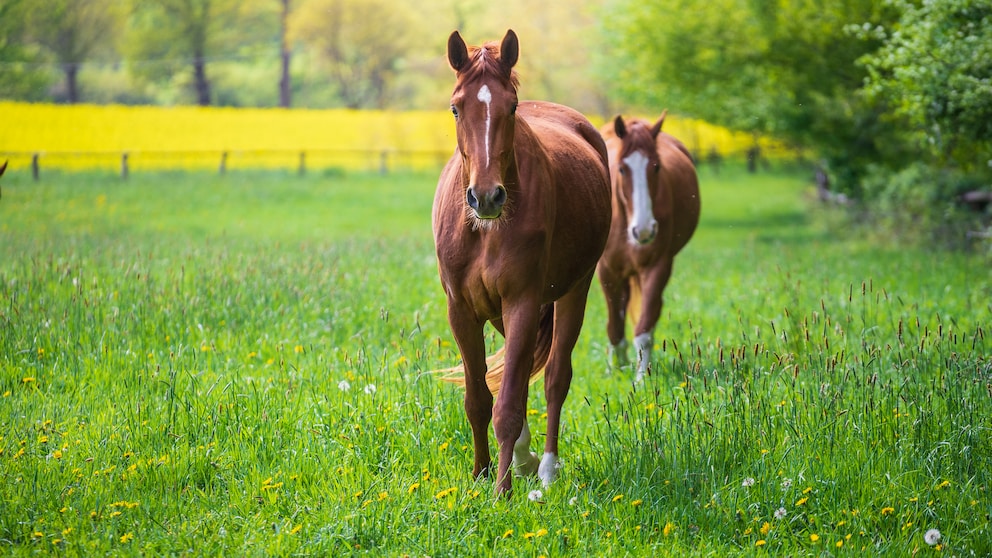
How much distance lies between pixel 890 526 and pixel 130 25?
44.8 metres

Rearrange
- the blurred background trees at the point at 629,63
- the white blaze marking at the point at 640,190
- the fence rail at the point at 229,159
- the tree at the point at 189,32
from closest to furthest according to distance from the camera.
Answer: the white blaze marking at the point at 640,190 → the blurred background trees at the point at 629,63 → the fence rail at the point at 229,159 → the tree at the point at 189,32

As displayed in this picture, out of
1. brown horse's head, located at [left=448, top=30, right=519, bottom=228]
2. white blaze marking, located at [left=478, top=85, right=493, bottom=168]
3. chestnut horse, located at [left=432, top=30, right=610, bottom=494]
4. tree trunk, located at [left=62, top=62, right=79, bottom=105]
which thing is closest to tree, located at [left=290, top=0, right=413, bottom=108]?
tree trunk, located at [left=62, top=62, right=79, bottom=105]

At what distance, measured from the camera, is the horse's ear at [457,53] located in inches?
167

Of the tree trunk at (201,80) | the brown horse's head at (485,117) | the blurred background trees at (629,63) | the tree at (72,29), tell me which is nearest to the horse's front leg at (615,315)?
the blurred background trees at (629,63)

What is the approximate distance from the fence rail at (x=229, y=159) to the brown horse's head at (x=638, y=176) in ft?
74.6

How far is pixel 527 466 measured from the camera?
4.97 meters

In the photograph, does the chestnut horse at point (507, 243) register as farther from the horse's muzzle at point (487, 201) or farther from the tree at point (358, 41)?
the tree at point (358, 41)

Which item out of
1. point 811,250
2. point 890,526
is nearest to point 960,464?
point 890,526

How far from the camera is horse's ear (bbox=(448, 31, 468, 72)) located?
13.9ft

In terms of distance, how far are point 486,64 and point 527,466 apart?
2118 mm

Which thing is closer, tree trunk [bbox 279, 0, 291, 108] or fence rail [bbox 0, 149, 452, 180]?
fence rail [bbox 0, 149, 452, 180]

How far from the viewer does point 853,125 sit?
18.2m

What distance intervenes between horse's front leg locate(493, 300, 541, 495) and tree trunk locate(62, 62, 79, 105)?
36824 millimetres

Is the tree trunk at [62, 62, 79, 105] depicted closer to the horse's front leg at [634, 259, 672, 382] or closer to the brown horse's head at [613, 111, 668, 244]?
the brown horse's head at [613, 111, 668, 244]
